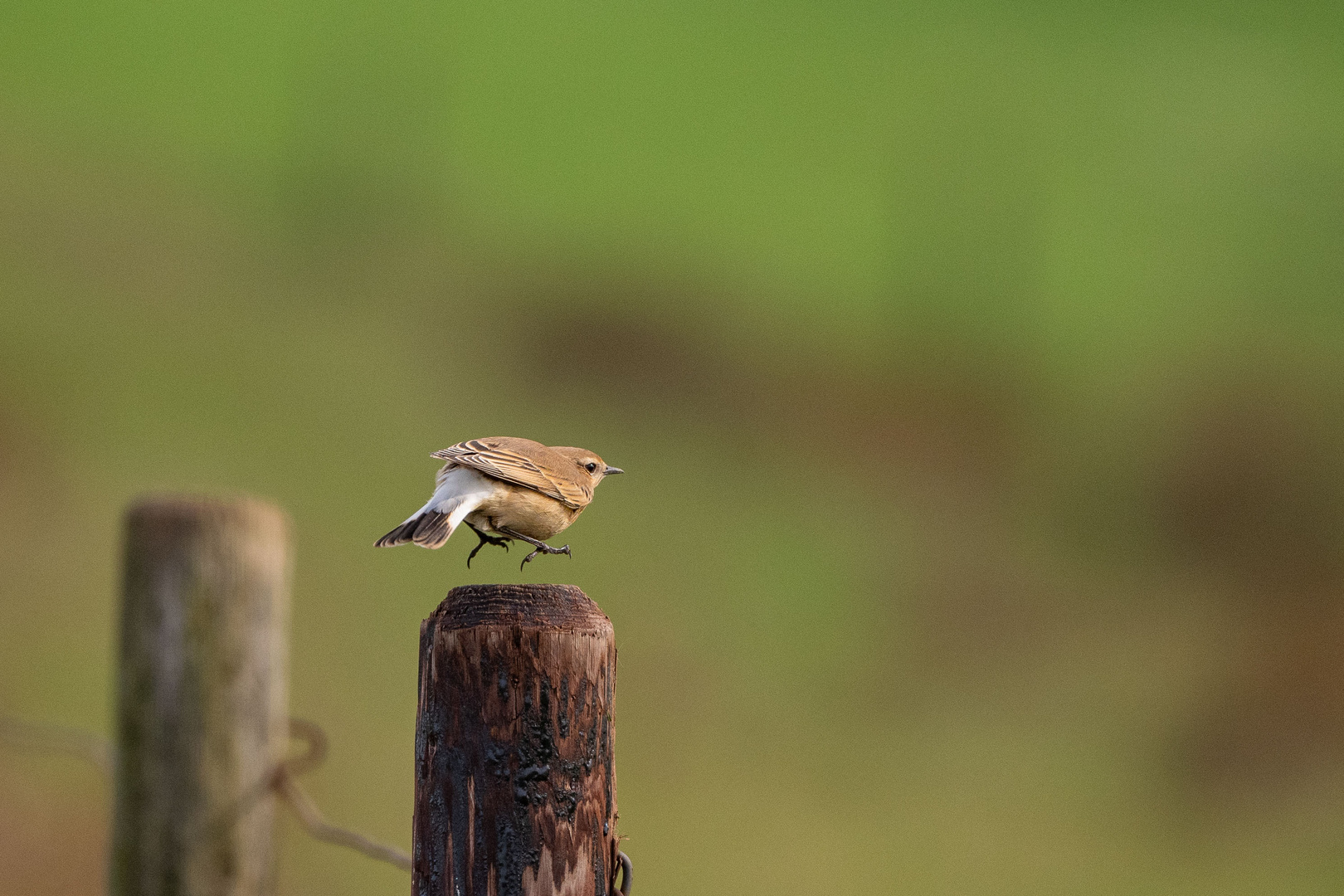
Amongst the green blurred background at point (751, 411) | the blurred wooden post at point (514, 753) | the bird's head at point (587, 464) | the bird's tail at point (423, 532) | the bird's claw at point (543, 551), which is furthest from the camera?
the green blurred background at point (751, 411)

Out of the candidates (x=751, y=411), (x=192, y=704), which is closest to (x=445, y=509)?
(x=192, y=704)

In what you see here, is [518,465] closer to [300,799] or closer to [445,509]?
[445,509]

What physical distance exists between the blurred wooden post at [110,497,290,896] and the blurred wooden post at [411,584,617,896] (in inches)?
59.4

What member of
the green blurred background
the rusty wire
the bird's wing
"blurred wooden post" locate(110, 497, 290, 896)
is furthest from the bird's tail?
the green blurred background

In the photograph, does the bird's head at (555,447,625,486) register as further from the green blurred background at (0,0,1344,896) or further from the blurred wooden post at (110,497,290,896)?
the green blurred background at (0,0,1344,896)

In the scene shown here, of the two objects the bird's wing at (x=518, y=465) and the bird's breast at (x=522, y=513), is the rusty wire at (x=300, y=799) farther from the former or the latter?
the bird's wing at (x=518, y=465)

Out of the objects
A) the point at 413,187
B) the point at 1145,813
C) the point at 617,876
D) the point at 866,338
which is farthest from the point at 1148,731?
the point at 617,876

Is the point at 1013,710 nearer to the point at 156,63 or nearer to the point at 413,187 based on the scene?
the point at 413,187

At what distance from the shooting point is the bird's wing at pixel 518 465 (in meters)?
→ 3.16

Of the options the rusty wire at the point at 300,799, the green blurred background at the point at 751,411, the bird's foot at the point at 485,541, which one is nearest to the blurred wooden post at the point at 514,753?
the rusty wire at the point at 300,799

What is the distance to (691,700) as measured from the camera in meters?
11.3

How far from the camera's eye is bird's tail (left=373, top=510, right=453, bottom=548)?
2.84 meters

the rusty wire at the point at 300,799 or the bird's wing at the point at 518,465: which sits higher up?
the bird's wing at the point at 518,465

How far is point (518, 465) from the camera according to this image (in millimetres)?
3223
